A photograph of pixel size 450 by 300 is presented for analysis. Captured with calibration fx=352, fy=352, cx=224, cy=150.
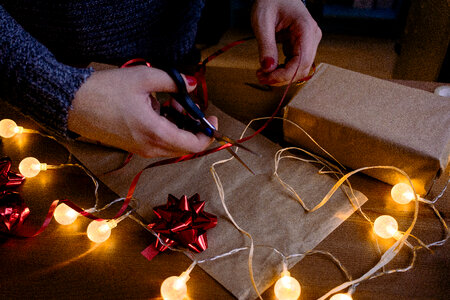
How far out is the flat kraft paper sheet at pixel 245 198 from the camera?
498 mm

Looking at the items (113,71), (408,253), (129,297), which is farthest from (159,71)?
(408,253)

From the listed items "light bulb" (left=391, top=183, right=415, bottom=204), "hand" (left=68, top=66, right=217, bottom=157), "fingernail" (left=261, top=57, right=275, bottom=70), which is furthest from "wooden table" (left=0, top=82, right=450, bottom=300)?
"fingernail" (left=261, top=57, right=275, bottom=70)

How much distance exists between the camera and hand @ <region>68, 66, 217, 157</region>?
0.49 meters

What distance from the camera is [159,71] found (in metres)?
0.50

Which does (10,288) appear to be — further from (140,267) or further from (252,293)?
(252,293)

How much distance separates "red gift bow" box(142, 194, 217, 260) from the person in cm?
9

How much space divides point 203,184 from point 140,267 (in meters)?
0.17

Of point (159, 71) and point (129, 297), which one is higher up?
point (159, 71)

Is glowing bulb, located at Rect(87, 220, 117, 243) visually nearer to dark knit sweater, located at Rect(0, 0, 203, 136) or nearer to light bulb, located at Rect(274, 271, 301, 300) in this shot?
dark knit sweater, located at Rect(0, 0, 203, 136)

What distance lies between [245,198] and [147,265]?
0.18 meters

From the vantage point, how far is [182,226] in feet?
1.65

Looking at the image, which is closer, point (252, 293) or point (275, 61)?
point (252, 293)

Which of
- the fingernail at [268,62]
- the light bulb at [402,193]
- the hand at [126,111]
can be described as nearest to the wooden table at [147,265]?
the light bulb at [402,193]

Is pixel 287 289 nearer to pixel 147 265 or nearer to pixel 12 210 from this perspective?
pixel 147 265
